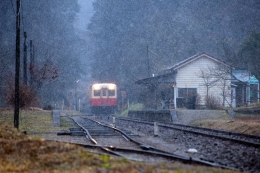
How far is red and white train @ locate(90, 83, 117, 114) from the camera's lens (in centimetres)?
4162

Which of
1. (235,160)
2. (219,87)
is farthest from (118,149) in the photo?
(219,87)

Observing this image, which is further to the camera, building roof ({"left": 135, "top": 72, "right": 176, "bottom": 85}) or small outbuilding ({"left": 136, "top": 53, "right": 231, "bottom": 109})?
building roof ({"left": 135, "top": 72, "right": 176, "bottom": 85})

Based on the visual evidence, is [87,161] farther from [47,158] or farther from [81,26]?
[81,26]

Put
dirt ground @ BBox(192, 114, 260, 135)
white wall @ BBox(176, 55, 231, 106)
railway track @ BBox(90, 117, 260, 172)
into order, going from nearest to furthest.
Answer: railway track @ BBox(90, 117, 260, 172), dirt ground @ BBox(192, 114, 260, 135), white wall @ BBox(176, 55, 231, 106)

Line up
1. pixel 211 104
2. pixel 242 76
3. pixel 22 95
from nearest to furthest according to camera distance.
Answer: pixel 22 95, pixel 211 104, pixel 242 76

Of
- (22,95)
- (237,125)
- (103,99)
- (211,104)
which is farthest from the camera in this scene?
(103,99)

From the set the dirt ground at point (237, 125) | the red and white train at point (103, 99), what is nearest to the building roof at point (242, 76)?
the red and white train at point (103, 99)

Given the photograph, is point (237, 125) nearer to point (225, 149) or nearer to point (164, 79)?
point (225, 149)

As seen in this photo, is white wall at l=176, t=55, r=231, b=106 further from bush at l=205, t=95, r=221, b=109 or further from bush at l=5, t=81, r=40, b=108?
bush at l=5, t=81, r=40, b=108

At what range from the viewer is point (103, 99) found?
41656 millimetres

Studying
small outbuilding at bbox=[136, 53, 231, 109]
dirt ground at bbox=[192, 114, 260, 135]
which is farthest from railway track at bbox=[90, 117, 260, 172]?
small outbuilding at bbox=[136, 53, 231, 109]

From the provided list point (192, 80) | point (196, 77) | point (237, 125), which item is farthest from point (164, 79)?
point (237, 125)

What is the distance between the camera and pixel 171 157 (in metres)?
9.62

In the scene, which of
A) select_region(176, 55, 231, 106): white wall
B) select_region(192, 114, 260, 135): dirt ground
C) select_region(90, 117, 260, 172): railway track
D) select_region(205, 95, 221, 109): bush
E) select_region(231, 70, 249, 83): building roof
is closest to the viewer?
select_region(90, 117, 260, 172): railway track
